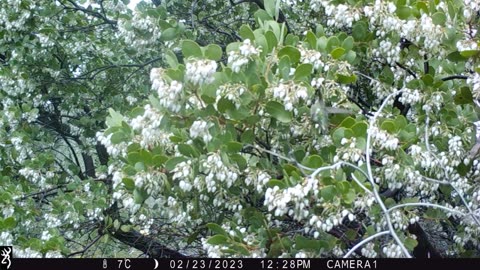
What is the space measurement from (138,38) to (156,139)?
1612 mm

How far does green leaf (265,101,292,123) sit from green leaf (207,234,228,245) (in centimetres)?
60

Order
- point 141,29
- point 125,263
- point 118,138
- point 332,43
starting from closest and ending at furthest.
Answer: point 118,138, point 332,43, point 125,263, point 141,29

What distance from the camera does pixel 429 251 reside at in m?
3.95

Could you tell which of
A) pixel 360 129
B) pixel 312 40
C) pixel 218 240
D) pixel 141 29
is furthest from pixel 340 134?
pixel 141 29

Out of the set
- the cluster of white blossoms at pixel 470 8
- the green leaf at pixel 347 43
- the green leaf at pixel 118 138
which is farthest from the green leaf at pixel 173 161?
the cluster of white blossoms at pixel 470 8

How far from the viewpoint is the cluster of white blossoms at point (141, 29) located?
415 cm

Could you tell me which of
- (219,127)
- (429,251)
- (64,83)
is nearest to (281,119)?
(219,127)

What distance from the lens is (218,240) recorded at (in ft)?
9.04

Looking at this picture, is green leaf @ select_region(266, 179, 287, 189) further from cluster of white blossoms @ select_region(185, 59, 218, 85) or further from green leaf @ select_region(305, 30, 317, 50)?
green leaf @ select_region(305, 30, 317, 50)

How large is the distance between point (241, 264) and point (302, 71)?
94cm

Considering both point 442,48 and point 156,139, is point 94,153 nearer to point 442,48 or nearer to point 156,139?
point 156,139

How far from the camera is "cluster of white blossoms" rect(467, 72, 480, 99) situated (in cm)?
300

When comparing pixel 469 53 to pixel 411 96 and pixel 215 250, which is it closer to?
→ pixel 411 96

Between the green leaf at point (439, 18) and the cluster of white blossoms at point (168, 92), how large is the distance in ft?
4.82
